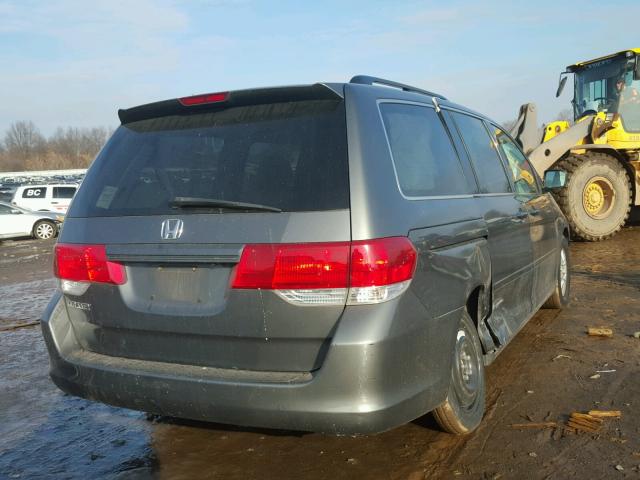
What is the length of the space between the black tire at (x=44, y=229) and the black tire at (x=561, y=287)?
16.3 meters

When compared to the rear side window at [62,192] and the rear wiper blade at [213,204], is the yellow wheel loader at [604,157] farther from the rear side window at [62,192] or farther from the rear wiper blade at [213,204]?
the rear side window at [62,192]

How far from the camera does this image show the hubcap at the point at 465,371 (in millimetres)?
3137

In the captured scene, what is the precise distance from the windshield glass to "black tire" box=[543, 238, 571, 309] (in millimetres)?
5883

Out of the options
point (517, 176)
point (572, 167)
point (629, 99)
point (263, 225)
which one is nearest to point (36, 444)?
point (263, 225)

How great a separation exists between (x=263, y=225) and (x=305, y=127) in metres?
0.50

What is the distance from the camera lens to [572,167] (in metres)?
10.1

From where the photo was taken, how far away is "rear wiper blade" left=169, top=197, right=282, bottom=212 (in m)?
2.54

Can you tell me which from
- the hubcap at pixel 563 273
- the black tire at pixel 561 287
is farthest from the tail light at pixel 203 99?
the hubcap at pixel 563 273

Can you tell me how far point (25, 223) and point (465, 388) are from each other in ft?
57.5

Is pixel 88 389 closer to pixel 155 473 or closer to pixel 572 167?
pixel 155 473

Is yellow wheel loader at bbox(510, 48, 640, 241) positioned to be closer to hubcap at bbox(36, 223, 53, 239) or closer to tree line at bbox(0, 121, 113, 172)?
hubcap at bbox(36, 223, 53, 239)

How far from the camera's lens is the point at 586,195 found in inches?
406

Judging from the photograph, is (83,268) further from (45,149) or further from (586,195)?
(45,149)

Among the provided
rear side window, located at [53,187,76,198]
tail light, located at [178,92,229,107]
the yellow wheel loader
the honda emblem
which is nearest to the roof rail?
tail light, located at [178,92,229,107]
